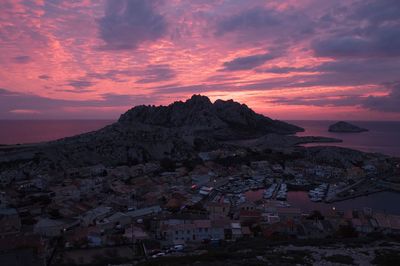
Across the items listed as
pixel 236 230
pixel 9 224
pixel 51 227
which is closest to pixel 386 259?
pixel 236 230

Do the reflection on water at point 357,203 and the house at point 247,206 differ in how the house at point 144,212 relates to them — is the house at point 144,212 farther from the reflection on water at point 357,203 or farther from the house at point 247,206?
the reflection on water at point 357,203

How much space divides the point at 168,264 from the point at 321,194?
24840mm

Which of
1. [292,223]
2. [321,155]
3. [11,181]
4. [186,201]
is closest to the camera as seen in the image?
[292,223]

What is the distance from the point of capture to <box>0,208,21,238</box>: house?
1948 centimetres

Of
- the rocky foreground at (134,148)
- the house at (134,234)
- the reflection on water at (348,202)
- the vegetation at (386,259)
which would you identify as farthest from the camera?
the rocky foreground at (134,148)

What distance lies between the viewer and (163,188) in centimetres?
3262

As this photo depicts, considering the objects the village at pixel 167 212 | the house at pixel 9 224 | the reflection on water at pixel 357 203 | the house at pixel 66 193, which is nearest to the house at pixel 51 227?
the village at pixel 167 212

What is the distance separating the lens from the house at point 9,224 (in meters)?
19.5

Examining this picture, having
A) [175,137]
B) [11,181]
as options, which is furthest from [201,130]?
[11,181]

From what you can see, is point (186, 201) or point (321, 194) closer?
point (186, 201)

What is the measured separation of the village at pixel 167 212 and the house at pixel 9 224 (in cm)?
5

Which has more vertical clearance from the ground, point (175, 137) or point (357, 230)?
point (175, 137)

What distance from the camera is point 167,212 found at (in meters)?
25.1

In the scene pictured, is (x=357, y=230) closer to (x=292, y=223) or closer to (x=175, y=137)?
(x=292, y=223)
